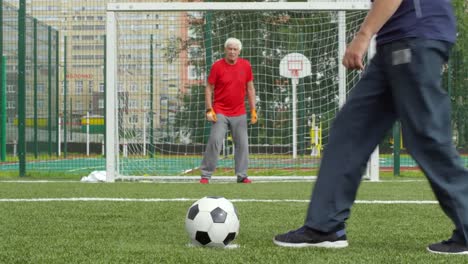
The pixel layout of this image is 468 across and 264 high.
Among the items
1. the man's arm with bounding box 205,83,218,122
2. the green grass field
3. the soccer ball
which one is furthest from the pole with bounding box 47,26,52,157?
the soccer ball

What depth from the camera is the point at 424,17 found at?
3045 millimetres

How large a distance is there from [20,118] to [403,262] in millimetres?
9042

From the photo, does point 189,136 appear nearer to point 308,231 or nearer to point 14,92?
point 14,92

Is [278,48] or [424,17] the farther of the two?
[278,48]

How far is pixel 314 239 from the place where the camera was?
335 cm

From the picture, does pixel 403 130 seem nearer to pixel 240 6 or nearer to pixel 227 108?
pixel 227 108

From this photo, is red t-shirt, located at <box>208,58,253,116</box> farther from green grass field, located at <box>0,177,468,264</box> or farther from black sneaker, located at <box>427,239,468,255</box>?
black sneaker, located at <box>427,239,468,255</box>

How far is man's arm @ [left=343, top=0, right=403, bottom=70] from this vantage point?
300 centimetres

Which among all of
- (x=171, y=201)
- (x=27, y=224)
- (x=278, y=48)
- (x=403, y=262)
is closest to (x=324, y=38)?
(x=278, y=48)

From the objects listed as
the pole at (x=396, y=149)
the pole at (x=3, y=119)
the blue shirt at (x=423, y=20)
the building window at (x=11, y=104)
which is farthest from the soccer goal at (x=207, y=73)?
the blue shirt at (x=423, y=20)

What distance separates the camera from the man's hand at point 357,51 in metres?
3.08

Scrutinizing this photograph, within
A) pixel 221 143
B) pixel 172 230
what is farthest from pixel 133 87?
pixel 172 230

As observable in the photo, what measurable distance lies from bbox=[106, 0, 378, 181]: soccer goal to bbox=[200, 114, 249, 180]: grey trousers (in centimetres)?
171

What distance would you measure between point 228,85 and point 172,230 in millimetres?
5173
